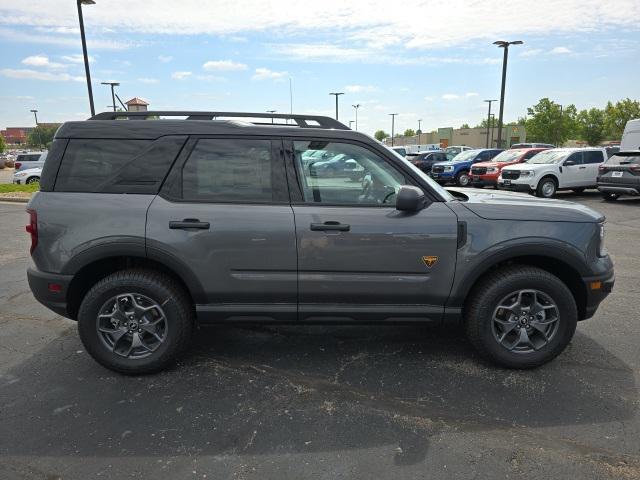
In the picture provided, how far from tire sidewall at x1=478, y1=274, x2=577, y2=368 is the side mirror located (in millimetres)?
855

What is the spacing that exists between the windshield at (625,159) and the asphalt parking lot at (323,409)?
1126 cm

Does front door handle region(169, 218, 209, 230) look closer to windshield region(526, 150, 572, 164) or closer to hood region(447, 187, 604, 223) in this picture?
hood region(447, 187, 604, 223)

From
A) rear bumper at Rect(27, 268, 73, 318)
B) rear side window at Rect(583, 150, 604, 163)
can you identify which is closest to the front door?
rear bumper at Rect(27, 268, 73, 318)

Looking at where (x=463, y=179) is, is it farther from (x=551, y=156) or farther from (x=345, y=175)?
(x=345, y=175)

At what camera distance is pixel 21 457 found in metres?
2.61

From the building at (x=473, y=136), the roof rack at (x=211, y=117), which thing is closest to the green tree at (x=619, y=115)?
the building at (x=473, y=136)

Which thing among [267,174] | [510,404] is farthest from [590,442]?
[267,174]

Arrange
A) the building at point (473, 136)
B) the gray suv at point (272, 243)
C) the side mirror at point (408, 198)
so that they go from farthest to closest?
the building at point (473, 136) → the gray suv at point (272, 243) → the side mirror at point (408, 198)

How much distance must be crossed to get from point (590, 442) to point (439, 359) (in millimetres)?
1234

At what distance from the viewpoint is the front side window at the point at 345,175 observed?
11.3ft

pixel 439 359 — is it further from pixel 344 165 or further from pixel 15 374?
pixel 15 374

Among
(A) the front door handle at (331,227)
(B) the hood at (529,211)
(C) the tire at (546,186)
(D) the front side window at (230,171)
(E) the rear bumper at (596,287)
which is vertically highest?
(D) the front side window at (230,171)

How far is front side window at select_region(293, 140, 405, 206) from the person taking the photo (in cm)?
343

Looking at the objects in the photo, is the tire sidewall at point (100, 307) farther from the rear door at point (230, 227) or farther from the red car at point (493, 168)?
the red car at point (493, 168)
